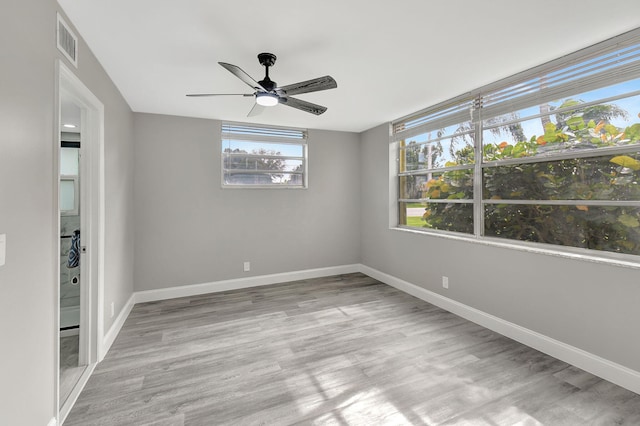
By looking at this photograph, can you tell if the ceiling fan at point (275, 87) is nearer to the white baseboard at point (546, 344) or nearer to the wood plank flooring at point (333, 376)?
the wood plank flooring at point (333, 376)

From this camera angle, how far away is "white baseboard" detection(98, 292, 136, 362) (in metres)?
2.55

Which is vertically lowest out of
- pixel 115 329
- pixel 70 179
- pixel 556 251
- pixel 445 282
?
pixel 115 329

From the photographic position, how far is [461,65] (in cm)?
259

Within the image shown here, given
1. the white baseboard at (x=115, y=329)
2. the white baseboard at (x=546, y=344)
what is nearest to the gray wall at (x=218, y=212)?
the white baseboard at (x=115, y=329)

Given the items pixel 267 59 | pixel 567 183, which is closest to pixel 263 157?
pixel 267 59

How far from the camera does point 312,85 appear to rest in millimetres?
2281

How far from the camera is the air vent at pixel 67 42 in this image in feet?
5.78

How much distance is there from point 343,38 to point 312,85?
0.39 metres

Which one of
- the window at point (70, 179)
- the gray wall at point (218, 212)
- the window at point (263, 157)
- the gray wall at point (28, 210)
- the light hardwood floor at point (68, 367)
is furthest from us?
the window at point (263, 157)

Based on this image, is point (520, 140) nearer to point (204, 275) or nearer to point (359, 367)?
point (359, 367)

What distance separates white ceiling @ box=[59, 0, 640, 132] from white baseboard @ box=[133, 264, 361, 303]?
8.25ft

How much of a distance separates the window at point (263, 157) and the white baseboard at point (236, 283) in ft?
4.70

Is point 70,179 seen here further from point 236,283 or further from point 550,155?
point 550,155

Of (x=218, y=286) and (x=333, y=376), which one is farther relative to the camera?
(x=218, y=286)
